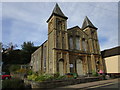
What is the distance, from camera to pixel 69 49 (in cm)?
2198

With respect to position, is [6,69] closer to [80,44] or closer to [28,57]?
[28,57]

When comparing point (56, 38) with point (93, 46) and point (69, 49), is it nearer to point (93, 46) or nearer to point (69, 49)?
point (69, 49)

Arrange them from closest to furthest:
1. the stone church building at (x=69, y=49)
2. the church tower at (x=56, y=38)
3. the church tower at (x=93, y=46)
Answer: the church tower at (x=56, y=38) → the stone church building at (x=69, y=49) → the church tower at (x=93, y=46)

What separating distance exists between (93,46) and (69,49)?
7625 millimetres

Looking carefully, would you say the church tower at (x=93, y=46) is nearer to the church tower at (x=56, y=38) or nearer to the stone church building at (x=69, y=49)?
the stone church building at (x=69, y=49)

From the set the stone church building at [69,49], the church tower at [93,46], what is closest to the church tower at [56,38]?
the stone church building at [69,49]

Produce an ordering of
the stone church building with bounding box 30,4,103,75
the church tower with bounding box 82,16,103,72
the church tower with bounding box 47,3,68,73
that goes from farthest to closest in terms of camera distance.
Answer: the church tower with bounding box 82,16,103,72, the stone church building with bounding box 30,4,103,75, the church tower with bounding box 47,3,68,73

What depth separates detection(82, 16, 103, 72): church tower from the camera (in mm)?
24297

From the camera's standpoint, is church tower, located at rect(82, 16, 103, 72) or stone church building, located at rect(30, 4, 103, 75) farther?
church tower, located at rect(82, 16, 103, 72)

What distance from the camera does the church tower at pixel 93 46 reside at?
24297 millimetres

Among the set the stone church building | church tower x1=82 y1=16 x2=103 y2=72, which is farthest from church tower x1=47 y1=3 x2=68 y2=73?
church tower x1=82 y1=16 x2=103 y2=72

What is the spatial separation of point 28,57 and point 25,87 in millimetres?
38750

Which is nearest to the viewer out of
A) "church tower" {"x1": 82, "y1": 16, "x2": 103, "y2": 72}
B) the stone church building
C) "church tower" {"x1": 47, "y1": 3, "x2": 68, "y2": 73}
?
"church tower" {"x1": 47, "y1": 3, "x2": 68, "y2": 73}

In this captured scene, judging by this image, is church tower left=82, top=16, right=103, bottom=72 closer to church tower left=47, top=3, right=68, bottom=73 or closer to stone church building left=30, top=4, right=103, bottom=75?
stone church building left=30, top=4, right=103, bottom=75
